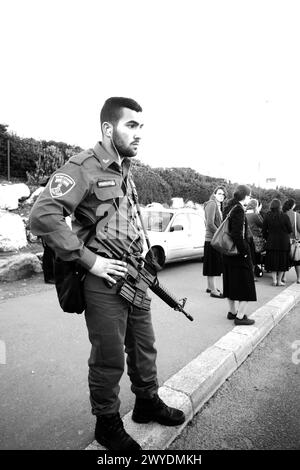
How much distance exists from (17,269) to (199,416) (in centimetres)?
498

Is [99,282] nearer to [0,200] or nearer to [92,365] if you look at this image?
[92,365]

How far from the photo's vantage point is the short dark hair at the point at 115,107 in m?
2.08

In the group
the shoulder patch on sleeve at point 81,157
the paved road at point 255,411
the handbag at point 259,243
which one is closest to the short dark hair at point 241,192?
the paved road at point 255,411

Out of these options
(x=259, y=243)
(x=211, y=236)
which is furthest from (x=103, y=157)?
(x=259, y=243)

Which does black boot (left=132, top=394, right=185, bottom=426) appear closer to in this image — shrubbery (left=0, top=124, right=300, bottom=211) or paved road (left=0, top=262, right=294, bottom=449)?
paved road (left=0, top=262, right=294, bottom=449)

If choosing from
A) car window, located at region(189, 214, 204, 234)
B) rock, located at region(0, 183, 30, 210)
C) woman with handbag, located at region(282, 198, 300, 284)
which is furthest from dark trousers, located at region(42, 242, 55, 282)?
rock, located at region(0, 183, 30, 210)

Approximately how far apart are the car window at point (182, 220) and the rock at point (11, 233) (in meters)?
3.74

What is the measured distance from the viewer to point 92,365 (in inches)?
79.7

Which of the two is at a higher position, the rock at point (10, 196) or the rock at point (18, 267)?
the rock at point (10, 196)

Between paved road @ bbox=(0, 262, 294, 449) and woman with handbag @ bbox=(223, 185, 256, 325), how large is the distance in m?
0.44

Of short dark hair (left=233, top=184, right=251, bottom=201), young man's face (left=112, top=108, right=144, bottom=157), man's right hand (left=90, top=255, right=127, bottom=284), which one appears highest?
young man's face (left=112, top=108, right=144, bottom=157)

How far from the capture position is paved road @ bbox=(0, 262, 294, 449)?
2348 millimetres

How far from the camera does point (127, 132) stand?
2.09 meters

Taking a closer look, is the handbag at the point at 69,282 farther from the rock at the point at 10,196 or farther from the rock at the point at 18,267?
the rock at the point at 10,196
